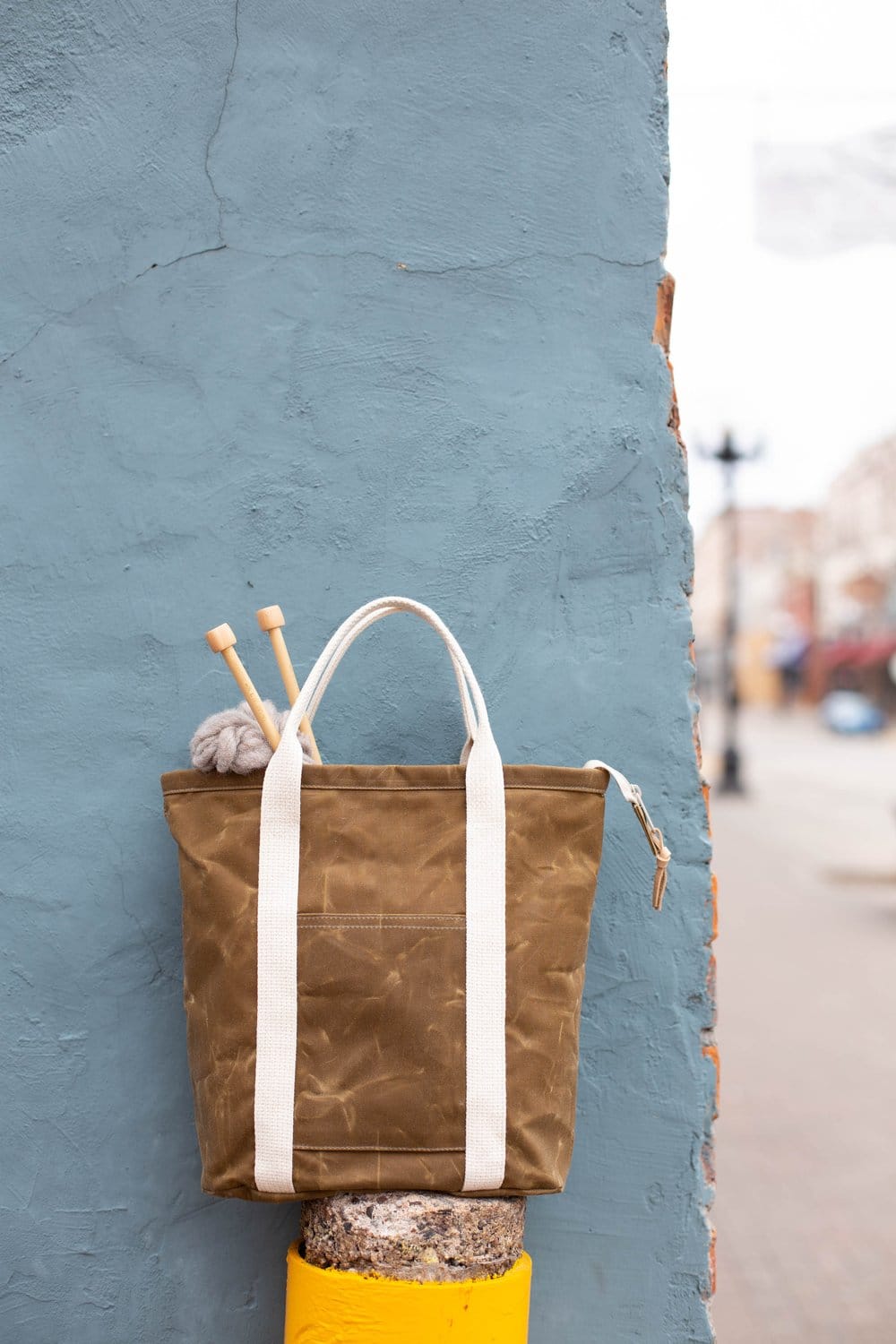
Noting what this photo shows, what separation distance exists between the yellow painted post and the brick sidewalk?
1898 mm

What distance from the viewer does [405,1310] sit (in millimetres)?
1455

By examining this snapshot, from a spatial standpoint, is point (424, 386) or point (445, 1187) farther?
point (424, 386)

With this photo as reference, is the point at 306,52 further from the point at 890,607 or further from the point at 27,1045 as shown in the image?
the point at 890,607

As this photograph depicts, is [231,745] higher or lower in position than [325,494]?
lower

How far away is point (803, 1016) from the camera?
5.54 metres

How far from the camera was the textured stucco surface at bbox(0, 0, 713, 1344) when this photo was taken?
6.15 ft

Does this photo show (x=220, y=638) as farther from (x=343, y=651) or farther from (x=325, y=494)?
(x=325, y=494)

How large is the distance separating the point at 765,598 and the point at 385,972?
61.9 m

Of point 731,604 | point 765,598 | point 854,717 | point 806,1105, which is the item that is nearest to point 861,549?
point 854,717

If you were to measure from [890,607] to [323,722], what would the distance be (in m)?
43.9

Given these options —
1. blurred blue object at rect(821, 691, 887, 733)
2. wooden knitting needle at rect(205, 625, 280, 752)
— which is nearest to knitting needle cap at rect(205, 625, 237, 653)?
wooden knitting needle at rect(205, 625, 280, 752)

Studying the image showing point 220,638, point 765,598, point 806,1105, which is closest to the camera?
point 220,638

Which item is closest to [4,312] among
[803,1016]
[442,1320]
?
[442,1320]

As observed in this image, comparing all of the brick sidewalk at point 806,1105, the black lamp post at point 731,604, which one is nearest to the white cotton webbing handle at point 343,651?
the brick sidewalk at point 806,1105
